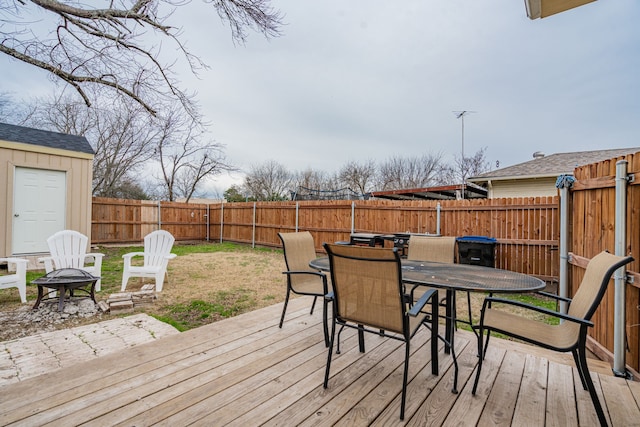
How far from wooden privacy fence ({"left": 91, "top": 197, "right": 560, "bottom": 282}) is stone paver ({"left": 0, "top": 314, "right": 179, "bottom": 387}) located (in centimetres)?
566

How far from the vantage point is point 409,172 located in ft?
64.2

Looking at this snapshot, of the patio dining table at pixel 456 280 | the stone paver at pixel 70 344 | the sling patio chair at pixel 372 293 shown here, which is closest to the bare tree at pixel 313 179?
the stone paver at pixel 70 344

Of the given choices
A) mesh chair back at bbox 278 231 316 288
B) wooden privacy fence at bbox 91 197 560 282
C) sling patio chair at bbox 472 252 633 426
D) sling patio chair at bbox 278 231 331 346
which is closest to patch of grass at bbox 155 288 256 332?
sling patio chair at bbox 278 231 331 346

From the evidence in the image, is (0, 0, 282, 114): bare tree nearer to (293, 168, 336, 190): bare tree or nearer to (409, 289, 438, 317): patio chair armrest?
(409, 289, 438, 317): patio chair armrest

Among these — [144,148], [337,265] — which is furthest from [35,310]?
[144,148]

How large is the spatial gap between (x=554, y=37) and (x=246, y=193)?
1867 cm

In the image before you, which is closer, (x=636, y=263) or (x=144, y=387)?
(x=144, y=387)

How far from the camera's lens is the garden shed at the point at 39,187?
20.5 ft

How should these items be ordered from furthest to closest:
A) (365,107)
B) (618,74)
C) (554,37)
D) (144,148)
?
1. (144,148)
2. (365,107)
3. (618,74)
4. (554,37)

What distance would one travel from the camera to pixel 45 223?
676 cm

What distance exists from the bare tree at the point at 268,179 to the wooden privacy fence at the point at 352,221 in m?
8.50

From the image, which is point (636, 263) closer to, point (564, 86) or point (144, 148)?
point (564, 86)

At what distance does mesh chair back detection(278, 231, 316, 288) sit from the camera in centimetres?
302

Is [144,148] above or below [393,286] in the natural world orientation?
above
